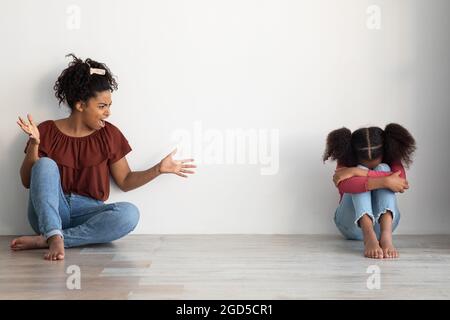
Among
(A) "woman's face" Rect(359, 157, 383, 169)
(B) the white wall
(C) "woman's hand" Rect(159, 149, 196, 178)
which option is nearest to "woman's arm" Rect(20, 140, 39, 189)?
(B) the white wall

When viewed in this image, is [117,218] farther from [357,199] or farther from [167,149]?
[357,199]

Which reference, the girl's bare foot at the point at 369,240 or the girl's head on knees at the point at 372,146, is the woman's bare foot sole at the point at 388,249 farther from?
the girl's head on knees at the point at 372,146

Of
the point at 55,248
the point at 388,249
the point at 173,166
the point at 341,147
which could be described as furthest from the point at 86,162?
the point at 388,249

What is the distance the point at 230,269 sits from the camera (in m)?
2.38

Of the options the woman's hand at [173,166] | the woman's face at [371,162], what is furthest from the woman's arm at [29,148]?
the woman's face at [371,162]

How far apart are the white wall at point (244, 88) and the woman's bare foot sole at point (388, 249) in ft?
1.53

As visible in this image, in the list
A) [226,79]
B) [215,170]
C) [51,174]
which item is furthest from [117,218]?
[226,79]

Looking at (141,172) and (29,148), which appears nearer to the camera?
(29,148)

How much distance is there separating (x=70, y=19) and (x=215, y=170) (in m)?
0.82

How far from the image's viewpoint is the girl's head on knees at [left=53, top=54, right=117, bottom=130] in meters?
2.88

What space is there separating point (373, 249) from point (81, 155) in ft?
3.71

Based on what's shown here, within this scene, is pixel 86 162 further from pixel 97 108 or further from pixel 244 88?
pixel 244 88

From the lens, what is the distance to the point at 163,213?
3.06 metres

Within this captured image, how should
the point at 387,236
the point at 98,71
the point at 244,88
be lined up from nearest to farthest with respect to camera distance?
the point at 387,236, the point at 98,71, the point at 244,88
